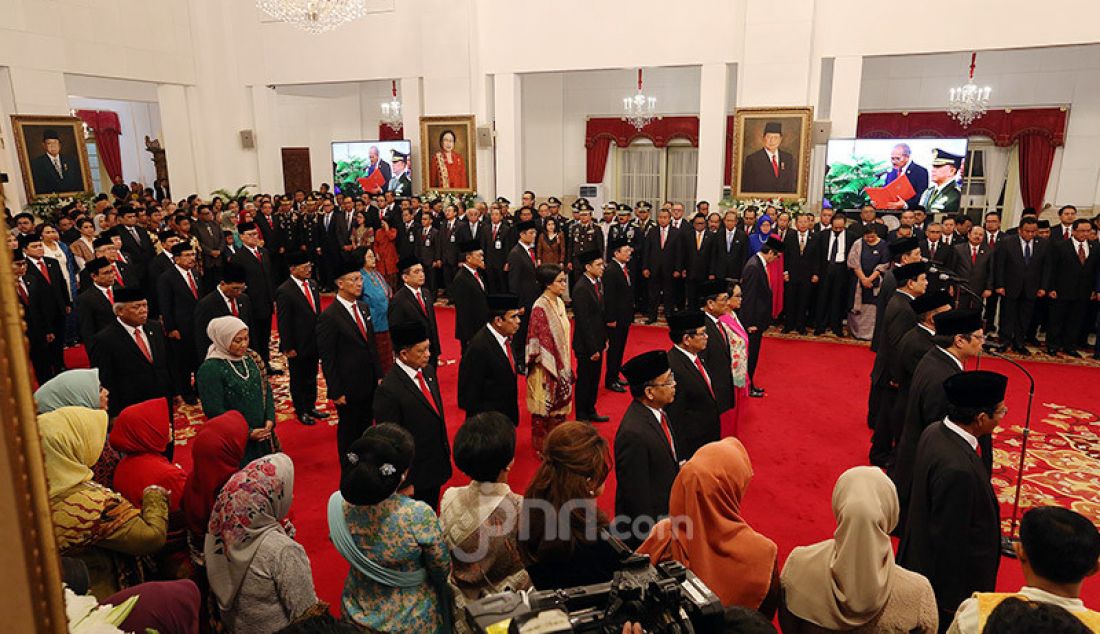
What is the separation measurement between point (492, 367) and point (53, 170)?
11758 mm

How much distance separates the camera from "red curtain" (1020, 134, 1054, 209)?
1470 cm

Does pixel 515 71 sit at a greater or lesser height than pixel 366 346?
greater

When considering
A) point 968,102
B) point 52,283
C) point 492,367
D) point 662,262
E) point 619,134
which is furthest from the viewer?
point 619,134

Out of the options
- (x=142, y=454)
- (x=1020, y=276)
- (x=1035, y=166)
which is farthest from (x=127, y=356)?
(x=1035, y=166)

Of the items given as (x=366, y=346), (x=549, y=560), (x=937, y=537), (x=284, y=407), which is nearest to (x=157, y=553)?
(x=549, y=560)

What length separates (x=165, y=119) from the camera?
15.7 meters

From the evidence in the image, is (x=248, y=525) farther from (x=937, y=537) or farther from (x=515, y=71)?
(x=515, y=71)

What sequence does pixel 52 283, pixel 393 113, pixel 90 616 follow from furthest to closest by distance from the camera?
pixel 393 113
pixel 52 283
pixel 90 616

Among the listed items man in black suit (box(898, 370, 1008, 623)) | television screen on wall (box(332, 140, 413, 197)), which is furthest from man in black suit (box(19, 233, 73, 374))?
man in black suit (box(898, 370, 1008, 623))

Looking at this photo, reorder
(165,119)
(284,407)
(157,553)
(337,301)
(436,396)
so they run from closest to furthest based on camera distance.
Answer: (157,553)
(436,396)
(337,301)
(284,407)
(165,119)

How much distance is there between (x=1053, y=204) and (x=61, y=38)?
20104mm

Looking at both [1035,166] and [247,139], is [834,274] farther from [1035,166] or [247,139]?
[247,139]

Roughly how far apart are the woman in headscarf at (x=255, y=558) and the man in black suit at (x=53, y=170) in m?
13.0

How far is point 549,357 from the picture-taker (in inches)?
232
